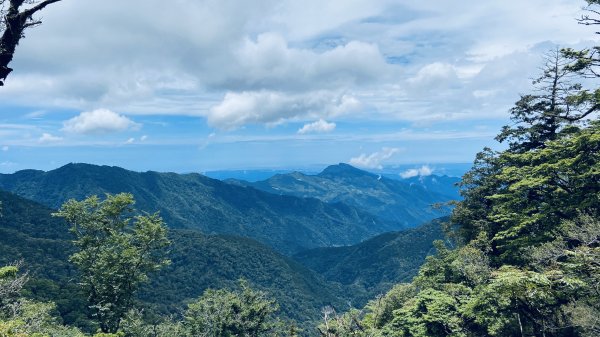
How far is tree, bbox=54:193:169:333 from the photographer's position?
32125 millimetres

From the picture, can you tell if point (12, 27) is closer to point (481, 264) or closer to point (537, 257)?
point (537, 257)

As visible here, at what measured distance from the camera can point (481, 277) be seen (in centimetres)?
2745

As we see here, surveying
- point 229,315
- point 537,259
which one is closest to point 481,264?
point 537,259

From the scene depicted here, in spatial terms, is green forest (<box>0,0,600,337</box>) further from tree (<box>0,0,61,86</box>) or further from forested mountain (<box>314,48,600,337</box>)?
tree (<box>0,0,61,86</box>)

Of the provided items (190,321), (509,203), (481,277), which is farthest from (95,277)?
(509,203)

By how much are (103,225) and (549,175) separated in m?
35.5

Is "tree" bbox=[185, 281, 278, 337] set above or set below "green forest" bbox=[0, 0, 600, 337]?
below

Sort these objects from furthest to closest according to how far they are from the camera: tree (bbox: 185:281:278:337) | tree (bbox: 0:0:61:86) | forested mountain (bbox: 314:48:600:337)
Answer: tree (bbox: 185:281:278:337), forested mountain (bbox: 314:48:600:337), tree (bbox: 0:0:61:86)

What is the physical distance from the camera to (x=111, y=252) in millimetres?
32188

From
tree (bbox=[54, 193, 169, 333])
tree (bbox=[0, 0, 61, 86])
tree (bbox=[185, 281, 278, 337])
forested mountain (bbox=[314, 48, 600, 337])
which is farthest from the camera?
tree (bbox=[185, 281, 278, 337])

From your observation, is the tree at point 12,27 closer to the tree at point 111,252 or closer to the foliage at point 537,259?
the foliage at point 537,259

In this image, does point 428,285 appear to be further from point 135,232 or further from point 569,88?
point 135,232

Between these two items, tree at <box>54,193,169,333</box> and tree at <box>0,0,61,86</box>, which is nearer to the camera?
tree at <box>0,0,61,86</box>

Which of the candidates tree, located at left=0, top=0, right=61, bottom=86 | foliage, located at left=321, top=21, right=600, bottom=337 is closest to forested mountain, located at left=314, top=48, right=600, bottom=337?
foliage, located at left=321, top=21, right=600, bottom=337
